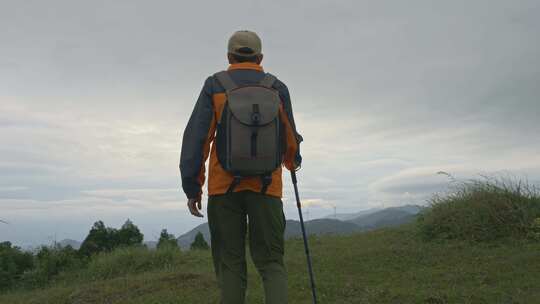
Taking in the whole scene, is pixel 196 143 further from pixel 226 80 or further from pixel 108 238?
pixel 108 238

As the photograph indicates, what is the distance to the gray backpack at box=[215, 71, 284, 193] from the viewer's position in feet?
11.5

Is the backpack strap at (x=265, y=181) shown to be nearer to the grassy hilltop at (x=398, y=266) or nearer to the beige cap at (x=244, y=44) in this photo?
the beige cap at (x=244, y=44)

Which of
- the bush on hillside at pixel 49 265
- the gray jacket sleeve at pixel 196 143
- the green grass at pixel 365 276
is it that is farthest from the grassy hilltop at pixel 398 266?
the gray jacket sleeve at pixel 196 143

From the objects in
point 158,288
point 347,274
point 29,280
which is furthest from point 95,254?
point 347,274

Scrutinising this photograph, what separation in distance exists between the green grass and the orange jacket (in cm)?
217

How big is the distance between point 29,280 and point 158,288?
12.7 feet

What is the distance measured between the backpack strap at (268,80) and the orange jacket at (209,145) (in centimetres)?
3

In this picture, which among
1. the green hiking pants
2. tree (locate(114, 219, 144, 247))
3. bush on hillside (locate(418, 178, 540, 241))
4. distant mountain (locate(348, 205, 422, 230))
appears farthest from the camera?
tree (locate(114, 219, 144, 247))

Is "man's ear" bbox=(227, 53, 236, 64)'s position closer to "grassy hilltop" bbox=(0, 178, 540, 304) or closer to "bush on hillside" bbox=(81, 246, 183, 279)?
"grassy hilltop" bbox=(0, 178, 540, 304)

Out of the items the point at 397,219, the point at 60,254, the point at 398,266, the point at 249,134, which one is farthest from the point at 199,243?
the point at 249,134

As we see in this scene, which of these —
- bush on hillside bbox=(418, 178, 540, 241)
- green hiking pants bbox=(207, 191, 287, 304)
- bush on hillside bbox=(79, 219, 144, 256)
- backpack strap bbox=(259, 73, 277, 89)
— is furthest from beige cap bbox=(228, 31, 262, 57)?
bush on hillside bbox=(79, 219, 144, 256)

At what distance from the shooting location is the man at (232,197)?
3.58m

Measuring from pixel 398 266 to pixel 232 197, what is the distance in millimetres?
3792

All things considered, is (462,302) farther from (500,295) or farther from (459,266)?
(459,266)
